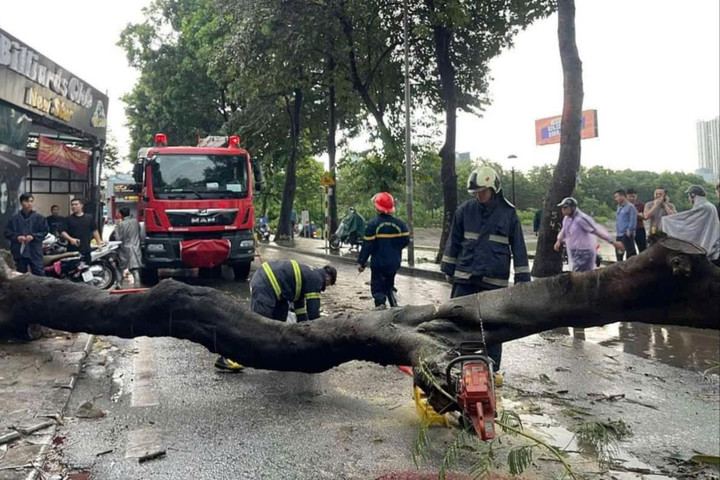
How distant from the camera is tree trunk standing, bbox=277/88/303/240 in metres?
27.1

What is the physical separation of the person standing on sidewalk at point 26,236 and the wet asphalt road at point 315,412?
3347 millimetres

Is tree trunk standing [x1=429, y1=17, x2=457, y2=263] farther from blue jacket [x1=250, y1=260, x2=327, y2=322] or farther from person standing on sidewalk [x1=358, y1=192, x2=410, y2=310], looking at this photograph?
blue jacket [x1=250, y1=260, x2=327, y2=322]

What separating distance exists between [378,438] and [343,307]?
17.3 feet

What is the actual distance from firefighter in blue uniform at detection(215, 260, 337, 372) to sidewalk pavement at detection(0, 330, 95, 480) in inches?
58.0

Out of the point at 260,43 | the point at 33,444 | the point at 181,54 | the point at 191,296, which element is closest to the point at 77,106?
the point at 260,43

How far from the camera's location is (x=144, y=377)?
18.1 feet

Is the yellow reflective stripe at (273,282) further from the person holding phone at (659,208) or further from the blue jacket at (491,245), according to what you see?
the person holding phone at (659,208)

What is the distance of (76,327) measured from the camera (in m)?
5.66

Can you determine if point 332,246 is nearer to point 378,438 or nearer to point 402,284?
point 402,284

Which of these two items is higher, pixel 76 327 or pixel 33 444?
pixel 76 327

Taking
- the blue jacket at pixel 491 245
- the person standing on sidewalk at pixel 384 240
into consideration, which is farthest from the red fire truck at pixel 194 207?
the blue jacket at pixel 491 245

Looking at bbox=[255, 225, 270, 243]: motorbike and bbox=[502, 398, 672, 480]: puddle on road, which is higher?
bbox=[255, 225, 270, 243]: motorbike

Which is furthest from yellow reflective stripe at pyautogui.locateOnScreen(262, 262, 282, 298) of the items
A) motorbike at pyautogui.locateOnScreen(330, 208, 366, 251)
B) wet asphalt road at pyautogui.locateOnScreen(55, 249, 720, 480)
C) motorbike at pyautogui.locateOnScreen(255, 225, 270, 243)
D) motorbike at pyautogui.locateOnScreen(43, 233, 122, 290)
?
motorbike at pyautogui.locateOnScreen(255, 225, 270, 243)

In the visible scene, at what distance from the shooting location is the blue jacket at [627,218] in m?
11.3
